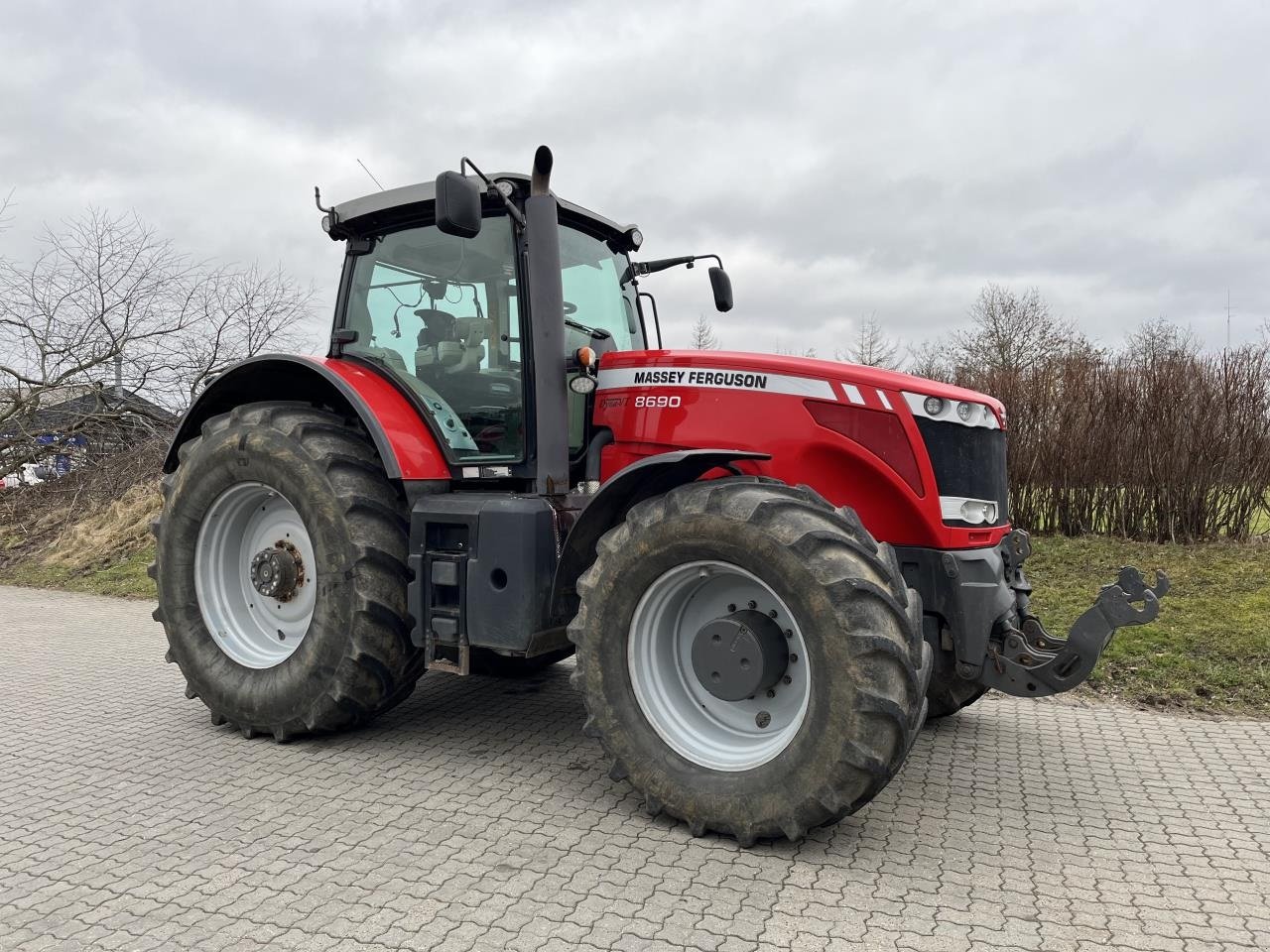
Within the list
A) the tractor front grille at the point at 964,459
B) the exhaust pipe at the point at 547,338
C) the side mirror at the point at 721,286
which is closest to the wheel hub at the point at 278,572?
the exhaust pipe at the point at 547,338

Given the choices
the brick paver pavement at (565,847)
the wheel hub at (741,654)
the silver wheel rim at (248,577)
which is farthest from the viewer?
the silver wheel rim at (248,577)

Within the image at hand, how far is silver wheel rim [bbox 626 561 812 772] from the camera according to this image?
325 cm

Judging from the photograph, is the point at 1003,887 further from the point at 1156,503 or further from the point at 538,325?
the point at 1156,503

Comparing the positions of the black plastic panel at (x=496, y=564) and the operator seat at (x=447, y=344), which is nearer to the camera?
the black plastic panel at (x=496, y=564)

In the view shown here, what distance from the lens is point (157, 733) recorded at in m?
4.43

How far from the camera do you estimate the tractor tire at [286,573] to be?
13.1 feet

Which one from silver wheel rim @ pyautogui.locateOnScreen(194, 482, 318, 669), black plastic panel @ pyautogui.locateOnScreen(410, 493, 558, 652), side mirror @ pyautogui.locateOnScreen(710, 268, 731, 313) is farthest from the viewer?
side mirror @ pyautogui.locateOnScreen(710, 268, 731, 313)

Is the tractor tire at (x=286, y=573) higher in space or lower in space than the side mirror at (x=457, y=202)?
lower

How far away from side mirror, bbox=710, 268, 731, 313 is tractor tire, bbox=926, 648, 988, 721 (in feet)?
7.66

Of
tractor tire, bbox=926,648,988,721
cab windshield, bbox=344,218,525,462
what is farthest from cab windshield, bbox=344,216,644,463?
tractor tire, bbox=926,648,988,721

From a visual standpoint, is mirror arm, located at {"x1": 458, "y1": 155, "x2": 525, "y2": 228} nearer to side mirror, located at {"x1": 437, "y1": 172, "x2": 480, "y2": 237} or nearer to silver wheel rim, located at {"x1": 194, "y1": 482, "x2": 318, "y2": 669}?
A: side mirror, located at {"x1": 437, "y1": 172, "x2": 480, "y2": 237}

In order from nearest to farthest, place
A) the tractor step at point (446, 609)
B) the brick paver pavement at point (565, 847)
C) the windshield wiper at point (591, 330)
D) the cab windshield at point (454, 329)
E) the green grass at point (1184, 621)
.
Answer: the brick paver pavement at point (565, 847) < the tractor step at point (446, 609) < the cab windshield at point (454, 329) < the windshield wiper at point (591, 330) < the green grass at point (1184, 621)

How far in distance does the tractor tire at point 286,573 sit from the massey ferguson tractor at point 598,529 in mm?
14

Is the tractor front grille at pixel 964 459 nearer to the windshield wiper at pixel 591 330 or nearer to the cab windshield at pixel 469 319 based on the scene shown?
the cab windshield at pixel 469 319
